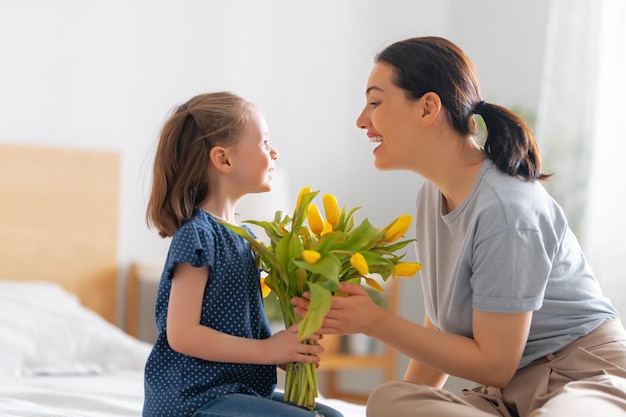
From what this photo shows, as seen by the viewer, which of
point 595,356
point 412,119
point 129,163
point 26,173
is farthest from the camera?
point 129,163

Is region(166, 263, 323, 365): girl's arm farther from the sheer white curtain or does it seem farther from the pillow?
the sheer white curtain

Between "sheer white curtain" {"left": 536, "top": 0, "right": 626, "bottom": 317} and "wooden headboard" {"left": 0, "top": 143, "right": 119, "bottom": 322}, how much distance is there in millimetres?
1666

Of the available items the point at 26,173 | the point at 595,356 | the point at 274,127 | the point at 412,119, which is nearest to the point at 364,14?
the point at 274,127

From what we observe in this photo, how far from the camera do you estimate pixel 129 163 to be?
3.27 meters

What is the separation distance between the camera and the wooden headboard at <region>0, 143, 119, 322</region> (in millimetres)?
2951

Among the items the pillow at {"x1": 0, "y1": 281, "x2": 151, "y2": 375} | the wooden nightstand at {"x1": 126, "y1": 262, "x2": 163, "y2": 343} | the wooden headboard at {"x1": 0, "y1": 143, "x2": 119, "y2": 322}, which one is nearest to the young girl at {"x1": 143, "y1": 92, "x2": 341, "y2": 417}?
the pillow at {"x1": 0, "y1": 281, "x2": 151, "y2": 375}

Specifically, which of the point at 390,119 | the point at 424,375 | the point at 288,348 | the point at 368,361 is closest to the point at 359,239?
the point at 288,348

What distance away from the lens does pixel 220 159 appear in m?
1.54

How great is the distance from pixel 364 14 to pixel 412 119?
91.9 inches

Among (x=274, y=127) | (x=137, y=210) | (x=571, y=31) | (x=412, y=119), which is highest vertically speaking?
(x=571, y=31)

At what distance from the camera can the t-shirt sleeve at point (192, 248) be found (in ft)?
4.60

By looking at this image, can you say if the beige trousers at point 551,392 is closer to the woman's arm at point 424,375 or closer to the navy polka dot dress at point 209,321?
the woman's arm at point 424,375

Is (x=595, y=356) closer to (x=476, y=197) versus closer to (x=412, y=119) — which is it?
(x=476, y=197)

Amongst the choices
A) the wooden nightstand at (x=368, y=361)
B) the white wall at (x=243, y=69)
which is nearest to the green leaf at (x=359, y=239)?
the white wall at (x=243, y=69)
